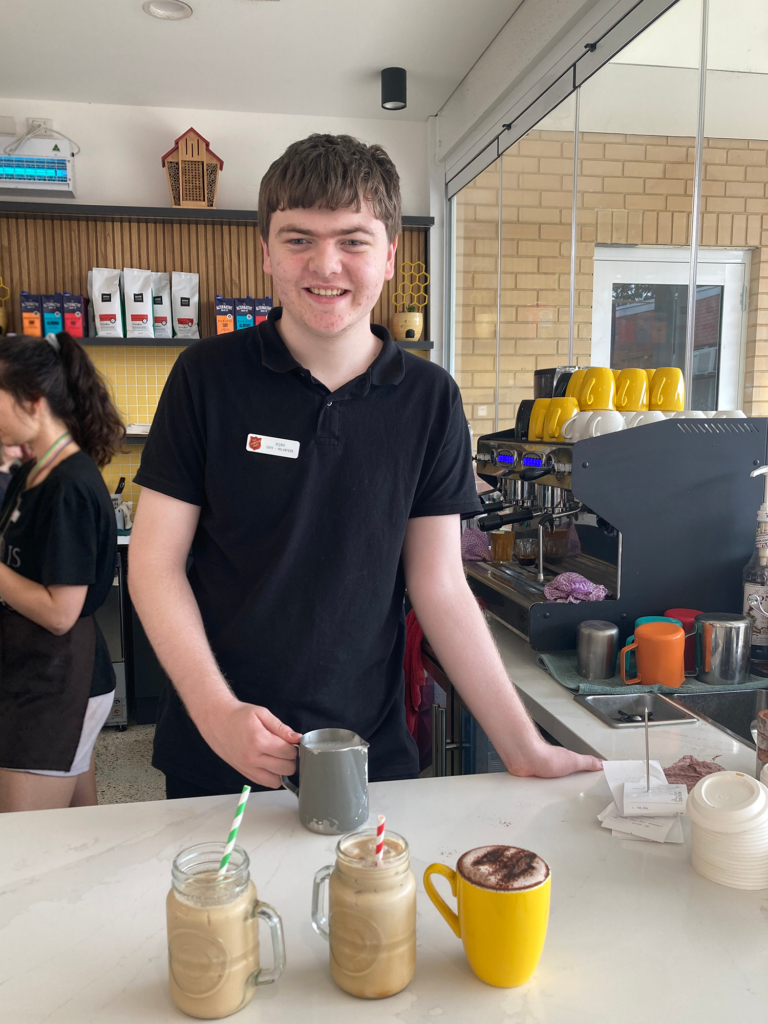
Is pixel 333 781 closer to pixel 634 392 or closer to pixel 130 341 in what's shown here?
pixel 634 392

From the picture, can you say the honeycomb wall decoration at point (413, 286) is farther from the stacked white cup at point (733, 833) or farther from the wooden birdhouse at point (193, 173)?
the stacked white cup at point (733, 833)

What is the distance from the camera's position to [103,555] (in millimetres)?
1934

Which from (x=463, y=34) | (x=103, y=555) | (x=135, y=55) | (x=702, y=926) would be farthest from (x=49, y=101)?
(x=702, y=926)

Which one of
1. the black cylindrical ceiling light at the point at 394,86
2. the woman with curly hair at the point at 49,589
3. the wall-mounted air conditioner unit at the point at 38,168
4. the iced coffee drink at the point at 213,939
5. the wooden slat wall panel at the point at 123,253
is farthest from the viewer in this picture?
the wooden slat wall panel at the point at 123,253

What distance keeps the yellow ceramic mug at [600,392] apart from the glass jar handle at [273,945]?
1.83 m

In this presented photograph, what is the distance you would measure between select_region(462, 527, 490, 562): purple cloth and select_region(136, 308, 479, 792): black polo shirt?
1.36m

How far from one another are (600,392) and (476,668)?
4.19 feet

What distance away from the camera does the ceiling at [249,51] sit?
325 cm

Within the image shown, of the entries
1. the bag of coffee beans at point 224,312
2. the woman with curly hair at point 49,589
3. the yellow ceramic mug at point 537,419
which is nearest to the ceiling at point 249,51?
the bag of coffee beans at point 224,312

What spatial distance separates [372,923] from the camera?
29.1 inches

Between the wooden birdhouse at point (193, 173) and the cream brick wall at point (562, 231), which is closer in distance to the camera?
the cream brick wall at point (562, 231)

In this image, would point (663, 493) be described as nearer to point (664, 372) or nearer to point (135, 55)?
point (664, 372)

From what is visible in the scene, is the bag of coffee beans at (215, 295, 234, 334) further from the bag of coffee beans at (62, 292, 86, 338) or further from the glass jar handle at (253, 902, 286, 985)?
the glass jar handle at (253, 902, 286, 985)

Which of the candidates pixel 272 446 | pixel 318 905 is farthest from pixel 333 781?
pixel 272 446
